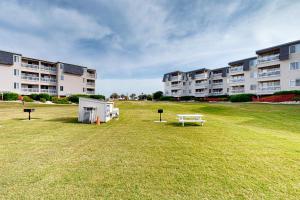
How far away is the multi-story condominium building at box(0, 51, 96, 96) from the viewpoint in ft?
127

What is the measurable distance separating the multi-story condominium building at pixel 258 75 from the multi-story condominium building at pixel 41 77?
132ft

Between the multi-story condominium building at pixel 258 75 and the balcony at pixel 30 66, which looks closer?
the multi-story condominium building at pixel 258 75

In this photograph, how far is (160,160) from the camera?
5.36 m

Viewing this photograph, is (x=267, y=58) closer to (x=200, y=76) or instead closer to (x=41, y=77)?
(x=200, y=76)

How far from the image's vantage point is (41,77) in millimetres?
46469

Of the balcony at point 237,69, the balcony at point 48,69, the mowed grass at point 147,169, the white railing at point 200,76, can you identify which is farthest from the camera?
the white railing at point 200,76

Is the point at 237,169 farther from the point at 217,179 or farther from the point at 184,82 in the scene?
the point at 184,82

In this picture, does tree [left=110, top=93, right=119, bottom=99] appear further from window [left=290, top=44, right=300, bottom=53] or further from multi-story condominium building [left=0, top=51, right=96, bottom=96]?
window [left=290, top=44, right=300, bottom=53]

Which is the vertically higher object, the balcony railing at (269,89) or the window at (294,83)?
the window at (294,83)

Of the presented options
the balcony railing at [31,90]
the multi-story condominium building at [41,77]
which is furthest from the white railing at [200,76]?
the balcony railing at [31,90]

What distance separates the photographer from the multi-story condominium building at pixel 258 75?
3555cm

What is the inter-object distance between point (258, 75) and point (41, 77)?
182ft

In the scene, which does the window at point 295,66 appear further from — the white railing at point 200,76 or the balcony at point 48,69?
the balcony at point 48,69

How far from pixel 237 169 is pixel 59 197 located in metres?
4.35
